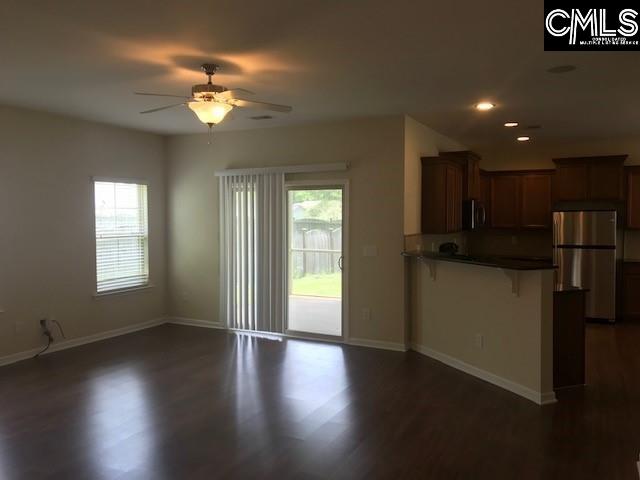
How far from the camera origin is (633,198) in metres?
7.05

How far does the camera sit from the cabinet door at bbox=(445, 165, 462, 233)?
591cm

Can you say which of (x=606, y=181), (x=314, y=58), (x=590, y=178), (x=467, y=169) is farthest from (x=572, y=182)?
(x=314, y=58)

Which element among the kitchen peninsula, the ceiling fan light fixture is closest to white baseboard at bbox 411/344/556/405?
the kitchen peninsula

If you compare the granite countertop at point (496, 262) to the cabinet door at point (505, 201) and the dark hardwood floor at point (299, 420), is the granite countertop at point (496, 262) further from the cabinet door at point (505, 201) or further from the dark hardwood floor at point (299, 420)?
the cabinet door at point (505, 201)

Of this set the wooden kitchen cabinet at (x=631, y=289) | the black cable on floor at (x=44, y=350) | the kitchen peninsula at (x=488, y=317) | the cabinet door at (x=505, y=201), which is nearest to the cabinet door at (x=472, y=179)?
the cabinet door at (x=505, y=201)

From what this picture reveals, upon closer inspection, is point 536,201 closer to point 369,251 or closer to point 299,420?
point 369,251

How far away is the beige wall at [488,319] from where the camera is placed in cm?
399

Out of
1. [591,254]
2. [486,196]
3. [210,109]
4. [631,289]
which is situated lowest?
[631,289]

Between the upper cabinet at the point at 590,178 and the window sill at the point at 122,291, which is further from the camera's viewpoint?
the upper cabinet at the point at 590,178

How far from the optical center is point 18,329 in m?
5.23

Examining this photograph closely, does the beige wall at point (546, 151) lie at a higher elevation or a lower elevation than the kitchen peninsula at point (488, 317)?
higher

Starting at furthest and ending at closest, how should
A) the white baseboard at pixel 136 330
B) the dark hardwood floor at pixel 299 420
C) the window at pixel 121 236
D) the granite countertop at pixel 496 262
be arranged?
the window at pixel 121 236
the white baseboard at pixel 136 330
the granite countertop at pixel 496 262
the dark hardwood floor at pixel 299 420

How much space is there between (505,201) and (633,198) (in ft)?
5.76

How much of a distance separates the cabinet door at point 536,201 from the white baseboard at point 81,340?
579cm
